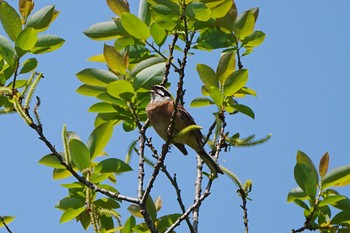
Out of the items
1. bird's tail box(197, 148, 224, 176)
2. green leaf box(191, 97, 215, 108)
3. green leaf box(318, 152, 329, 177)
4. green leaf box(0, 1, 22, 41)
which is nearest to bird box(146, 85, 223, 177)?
bird's tail box(197, 148, 224, 176)

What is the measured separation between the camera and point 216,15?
4.01 metres

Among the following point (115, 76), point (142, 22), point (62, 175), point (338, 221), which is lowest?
point (338, 221)

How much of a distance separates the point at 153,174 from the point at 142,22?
3.01 ft

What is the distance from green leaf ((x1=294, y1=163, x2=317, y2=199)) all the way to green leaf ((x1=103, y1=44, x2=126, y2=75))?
1.22 m

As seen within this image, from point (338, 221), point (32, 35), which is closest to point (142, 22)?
point (32, 35)

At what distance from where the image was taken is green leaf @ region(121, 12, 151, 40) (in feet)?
12.8

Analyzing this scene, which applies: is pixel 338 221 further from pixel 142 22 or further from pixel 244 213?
pixel 142 22

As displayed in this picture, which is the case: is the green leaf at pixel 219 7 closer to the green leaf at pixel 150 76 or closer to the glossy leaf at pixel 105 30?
the green leaf at pixel 150 76

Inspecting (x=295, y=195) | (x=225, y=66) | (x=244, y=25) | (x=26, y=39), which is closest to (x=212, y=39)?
(x=225, y=66)

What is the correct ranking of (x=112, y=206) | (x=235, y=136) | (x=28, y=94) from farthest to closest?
(x=235, y=136)
(x=112, y=206)
(x=28, y=94)

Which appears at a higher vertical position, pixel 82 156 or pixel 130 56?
pixel 130 56

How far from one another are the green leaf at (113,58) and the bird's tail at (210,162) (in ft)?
2.54

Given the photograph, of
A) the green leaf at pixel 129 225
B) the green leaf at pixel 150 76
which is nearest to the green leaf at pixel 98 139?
the green leaf at pixel 150 76

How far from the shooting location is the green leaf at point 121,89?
12.3 ft
